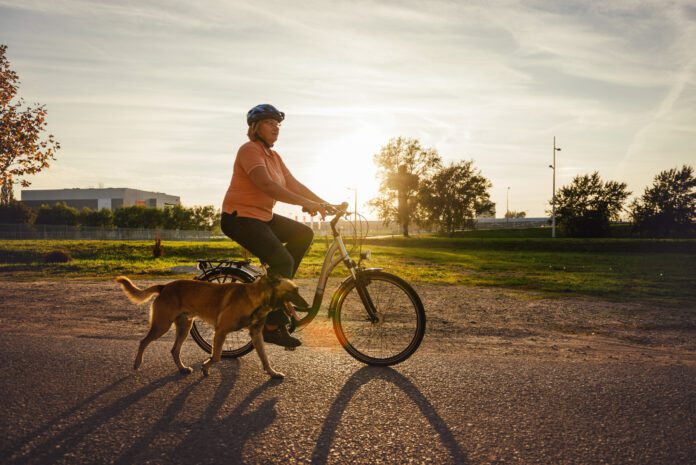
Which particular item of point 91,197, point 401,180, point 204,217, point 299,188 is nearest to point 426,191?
point 401,180

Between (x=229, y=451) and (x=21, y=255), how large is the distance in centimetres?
2491

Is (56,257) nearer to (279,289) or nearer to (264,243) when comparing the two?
(264,243)

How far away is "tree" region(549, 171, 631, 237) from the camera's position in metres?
62.8

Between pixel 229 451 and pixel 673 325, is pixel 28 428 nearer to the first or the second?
pixel 229 451

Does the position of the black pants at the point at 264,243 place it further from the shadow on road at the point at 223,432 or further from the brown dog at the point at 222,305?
the shadow on road at the point at 223,432

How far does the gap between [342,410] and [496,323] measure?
16.2ft

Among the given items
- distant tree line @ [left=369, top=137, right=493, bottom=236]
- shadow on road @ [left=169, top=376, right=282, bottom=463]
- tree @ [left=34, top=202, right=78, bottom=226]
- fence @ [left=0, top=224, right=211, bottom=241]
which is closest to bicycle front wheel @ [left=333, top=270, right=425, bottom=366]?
shadow on road @ [left=169, top=376, right=282, bottom=463]

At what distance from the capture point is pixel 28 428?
3.28 metres

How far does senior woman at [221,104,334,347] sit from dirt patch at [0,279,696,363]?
1544 mm

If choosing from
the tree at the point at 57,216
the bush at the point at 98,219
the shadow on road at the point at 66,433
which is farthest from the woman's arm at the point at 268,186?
the tree at the point at 57,216

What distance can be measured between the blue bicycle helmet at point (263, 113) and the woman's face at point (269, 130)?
0.05m

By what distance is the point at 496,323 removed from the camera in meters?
7.96

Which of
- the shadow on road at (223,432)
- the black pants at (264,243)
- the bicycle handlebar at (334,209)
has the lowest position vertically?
the shadow on road at (223,432)

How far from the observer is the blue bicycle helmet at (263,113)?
4.87 metres
